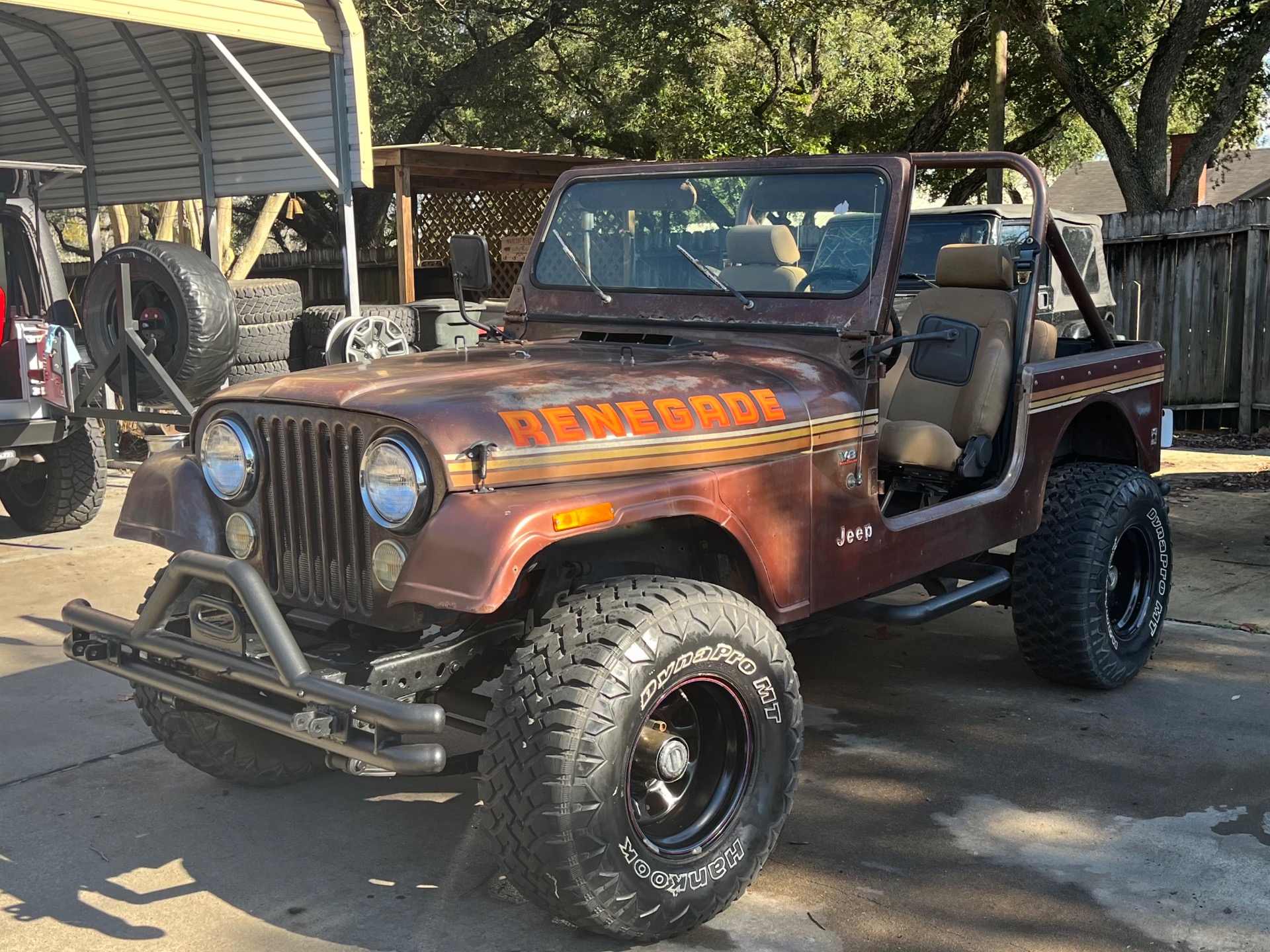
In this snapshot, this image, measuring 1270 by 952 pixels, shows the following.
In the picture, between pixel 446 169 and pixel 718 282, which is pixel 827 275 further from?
pixel 446 169

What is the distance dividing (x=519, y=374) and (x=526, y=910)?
1389 millimetres

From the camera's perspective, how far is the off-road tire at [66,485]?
26.1 feet

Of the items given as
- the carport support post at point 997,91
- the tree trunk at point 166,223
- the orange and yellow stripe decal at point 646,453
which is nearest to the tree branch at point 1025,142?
the carport support post at point 997,91

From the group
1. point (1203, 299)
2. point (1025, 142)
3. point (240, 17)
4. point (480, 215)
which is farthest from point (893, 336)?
point (1025, 142)

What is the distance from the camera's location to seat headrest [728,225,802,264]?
14.0 feet

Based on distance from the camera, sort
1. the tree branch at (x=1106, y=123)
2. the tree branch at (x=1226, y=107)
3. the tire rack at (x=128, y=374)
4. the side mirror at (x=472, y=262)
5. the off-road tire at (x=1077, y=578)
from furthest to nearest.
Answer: the tree branch at (x=1106, y=123)
the tree branch at (x=1226, y=107)
the tire rack at (x=128, y=374)
the off-road tire at (x=1077, y=578)
the side mirror at (x=472, y=262)

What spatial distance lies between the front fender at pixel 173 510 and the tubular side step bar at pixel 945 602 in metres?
1.95

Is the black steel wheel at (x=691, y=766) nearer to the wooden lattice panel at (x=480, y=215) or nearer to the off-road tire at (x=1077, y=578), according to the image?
the off-road tire at (x=1077, y=578)

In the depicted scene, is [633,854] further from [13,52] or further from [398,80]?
[398,80]

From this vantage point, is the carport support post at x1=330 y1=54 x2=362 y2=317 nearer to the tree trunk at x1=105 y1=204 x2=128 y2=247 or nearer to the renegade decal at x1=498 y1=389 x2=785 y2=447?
the tree trunk at x1=105 y1=204 x2=128 y2=247

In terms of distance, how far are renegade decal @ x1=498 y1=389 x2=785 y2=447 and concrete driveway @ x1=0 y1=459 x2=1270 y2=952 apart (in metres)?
1.21

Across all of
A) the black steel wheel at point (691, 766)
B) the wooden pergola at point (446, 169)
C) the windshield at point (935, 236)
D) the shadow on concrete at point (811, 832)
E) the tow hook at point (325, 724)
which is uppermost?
the wooden pergola at point (446, 169)

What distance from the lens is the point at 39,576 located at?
273 inches

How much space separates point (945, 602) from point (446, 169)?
1004 cm
